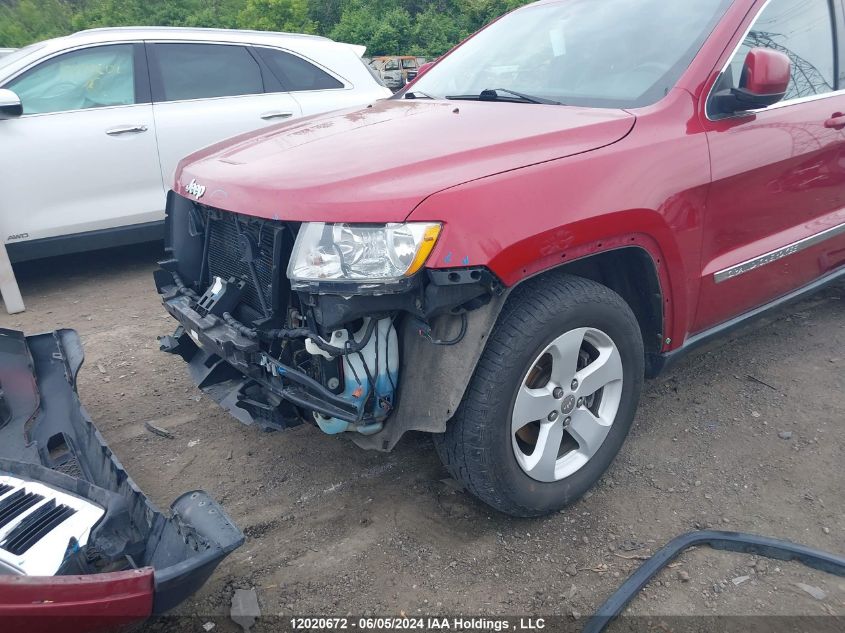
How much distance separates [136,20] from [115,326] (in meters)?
27.7

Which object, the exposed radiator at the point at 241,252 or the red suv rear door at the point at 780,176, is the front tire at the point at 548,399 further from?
the exposed radiator at the point at 241,252

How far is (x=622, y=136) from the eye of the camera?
221 centimetres

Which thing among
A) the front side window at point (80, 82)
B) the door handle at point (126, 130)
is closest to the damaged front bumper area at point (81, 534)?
the door handle at point (126, 130)

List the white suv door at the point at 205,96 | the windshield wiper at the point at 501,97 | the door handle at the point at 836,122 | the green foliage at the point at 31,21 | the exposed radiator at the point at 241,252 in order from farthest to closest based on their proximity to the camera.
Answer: the green foliage at the point at 31,21 → the white suv door at the point at 205,96 → the door handle at the point at 836,122 → the windshield wiper at the point at 501,97 → the exposed radiator at the point at 241,252

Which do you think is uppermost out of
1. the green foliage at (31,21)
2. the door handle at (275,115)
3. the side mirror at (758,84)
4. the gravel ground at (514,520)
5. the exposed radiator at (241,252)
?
the green foliage at (31,21)

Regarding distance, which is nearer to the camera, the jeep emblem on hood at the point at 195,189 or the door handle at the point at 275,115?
the jeep emblem on hood at the point at 195,189

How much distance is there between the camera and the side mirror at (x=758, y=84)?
2.34 m

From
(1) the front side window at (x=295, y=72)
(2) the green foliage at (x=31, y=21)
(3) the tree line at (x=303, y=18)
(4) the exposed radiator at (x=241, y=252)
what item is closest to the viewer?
(4) the exposed radiator at (x=241, y=252)

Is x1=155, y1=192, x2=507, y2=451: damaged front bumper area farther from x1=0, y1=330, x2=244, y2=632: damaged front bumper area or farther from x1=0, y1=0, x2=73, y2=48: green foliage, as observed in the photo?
x1=0, y1=0, x2=73, y2=48: green foliage

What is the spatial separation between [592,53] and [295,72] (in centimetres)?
339

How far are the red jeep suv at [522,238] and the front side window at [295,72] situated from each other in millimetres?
2712

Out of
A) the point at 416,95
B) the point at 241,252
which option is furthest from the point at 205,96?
the point at 241,252

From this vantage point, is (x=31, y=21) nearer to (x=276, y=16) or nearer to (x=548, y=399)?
(x=276, y=16)

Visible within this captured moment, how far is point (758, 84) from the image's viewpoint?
2.36m
